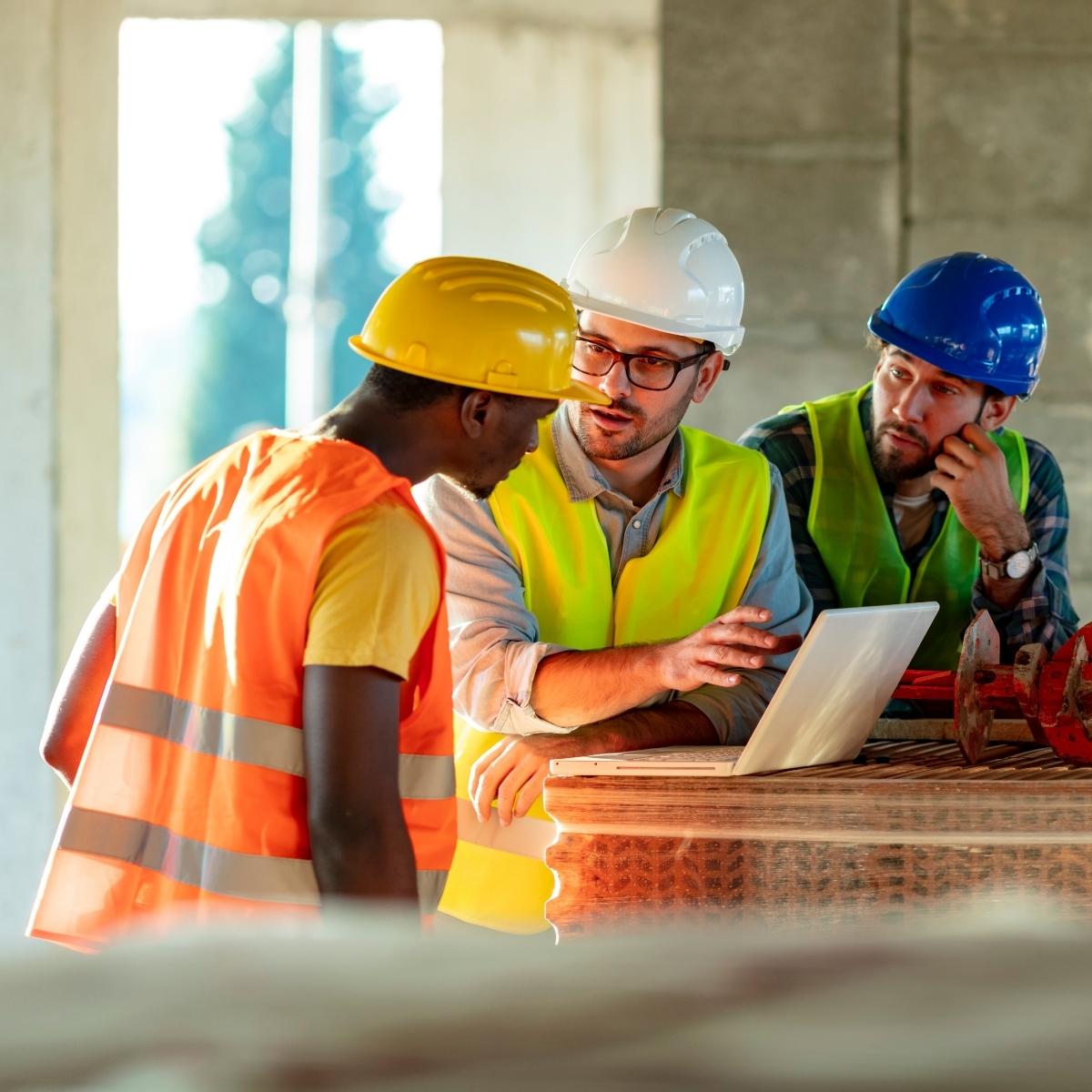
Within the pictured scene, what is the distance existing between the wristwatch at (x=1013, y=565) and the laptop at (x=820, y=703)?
3.52 ft

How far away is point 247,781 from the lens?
83.1 inches

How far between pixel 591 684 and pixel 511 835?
1.11ft

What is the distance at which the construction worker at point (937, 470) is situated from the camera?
3562mm

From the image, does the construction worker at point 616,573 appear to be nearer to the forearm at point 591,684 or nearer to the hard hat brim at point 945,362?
the forearm at point 591,684

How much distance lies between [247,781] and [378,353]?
683 mm

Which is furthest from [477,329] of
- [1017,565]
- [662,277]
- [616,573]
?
[1017,565]

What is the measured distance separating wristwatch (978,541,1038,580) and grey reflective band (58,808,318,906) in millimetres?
1891

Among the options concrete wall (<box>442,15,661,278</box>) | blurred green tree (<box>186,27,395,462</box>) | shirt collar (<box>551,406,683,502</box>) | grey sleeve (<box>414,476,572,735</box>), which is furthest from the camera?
blurred green tree (<box>186,27,395,462</box>)

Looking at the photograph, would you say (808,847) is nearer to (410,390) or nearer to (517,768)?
(517,768)

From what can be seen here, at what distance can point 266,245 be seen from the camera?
40.8m

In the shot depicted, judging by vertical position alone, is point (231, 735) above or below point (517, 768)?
above

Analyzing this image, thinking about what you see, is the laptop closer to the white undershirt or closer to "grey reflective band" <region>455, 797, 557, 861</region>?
"grey reflective band" <region>455, 797, 557, 861</region>

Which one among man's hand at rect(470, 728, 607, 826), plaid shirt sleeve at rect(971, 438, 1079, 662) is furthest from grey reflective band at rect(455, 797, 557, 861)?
plaid shirt sleeve at rect(971, 438, 1079, 662)

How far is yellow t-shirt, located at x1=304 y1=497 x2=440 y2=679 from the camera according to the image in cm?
202
